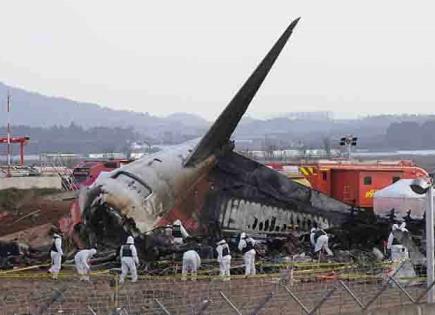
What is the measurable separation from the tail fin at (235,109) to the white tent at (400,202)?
6509mm

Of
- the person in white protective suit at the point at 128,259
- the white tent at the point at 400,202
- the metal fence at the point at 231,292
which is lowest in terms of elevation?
the metal fence at the point at 231,292

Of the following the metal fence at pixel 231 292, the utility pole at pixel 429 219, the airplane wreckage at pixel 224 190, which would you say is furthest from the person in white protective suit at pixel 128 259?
the utility pole at pixel 429 219

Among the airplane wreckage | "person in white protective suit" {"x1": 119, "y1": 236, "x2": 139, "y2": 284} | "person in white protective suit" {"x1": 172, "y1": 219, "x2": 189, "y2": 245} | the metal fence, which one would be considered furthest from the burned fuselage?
"person in white protective suit" {"x1": 119, "y1": 236, "x2": 139, "y2": 284}

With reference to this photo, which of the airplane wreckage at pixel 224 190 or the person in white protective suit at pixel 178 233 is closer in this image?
the person in white protective suit at pixel 178 233

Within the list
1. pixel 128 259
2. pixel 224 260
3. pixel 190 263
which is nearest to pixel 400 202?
pixel 224 260

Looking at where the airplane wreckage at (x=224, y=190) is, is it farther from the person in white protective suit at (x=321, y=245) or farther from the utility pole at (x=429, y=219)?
the utility pole at (x=429, y=219)

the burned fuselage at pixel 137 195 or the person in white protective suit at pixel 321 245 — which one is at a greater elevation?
the burned fuselage at pixel 137 195

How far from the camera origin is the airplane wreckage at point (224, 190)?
32.2 m

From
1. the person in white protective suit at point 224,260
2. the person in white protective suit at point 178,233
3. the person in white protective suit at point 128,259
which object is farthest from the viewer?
the person in white protective suit at point 178,233

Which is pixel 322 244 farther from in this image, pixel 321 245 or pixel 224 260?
pixel 224 260

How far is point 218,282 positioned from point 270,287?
199cm

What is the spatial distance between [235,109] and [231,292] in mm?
12620

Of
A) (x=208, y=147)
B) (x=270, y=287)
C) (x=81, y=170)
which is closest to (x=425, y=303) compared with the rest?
(x=270, y=287)

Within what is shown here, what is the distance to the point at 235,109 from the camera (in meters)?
34.3
